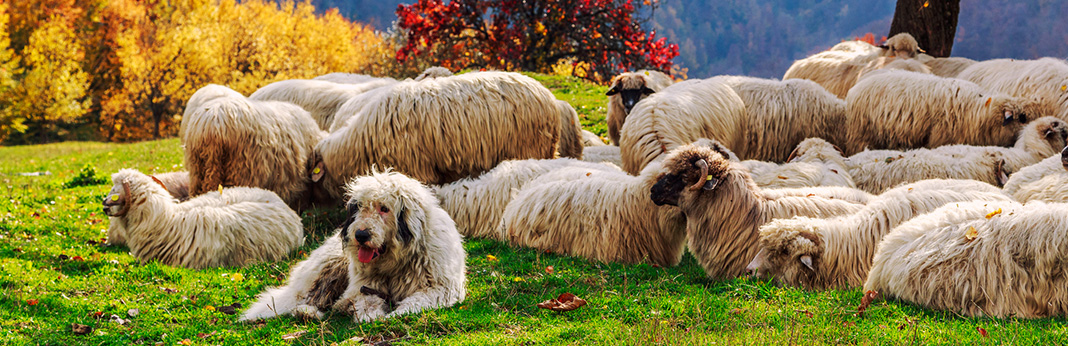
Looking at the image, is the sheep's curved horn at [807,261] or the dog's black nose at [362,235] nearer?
the dog's black nose at [362,235]

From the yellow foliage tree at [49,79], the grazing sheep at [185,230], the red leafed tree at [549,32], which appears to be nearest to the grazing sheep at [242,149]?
the grazing sheep at [185,230]

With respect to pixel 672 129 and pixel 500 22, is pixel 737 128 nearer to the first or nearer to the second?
pixel 672 129

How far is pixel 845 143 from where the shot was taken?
9906 millimetres

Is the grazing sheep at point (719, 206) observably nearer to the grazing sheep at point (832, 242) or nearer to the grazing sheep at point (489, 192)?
the grazing sheep at point (832, 242)

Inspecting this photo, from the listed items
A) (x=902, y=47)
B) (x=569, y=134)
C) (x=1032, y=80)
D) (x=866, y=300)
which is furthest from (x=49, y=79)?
(x=866, y=300)

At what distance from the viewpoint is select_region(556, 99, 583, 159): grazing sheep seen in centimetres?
1034

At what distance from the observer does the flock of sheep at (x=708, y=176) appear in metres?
4.84

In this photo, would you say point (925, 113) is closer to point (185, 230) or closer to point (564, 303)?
point (564, 303)

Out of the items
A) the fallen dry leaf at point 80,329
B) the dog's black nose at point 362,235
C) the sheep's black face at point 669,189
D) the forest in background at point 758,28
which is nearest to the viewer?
the dog's black nose at point 362,235

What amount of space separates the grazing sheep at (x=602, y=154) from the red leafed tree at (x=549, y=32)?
1182 cm

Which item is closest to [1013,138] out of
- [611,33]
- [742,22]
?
[611,33]

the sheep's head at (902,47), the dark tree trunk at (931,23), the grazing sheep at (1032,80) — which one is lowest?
the grazing sheep at (1032,80)

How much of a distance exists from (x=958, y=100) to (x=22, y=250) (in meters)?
10.5

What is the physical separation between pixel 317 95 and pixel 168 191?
3134mm
